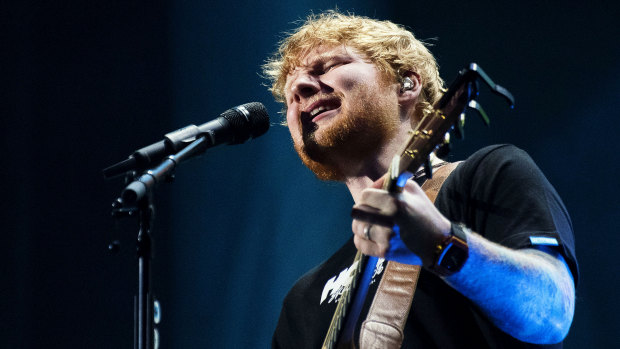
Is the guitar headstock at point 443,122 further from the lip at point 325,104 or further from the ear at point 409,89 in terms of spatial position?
the ear at point 409,89

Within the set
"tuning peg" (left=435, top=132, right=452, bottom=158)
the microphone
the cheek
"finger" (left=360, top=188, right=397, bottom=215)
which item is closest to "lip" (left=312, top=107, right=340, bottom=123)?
the cheek

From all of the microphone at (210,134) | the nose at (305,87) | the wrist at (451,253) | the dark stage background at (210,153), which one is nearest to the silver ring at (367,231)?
the wrist at (451,253)

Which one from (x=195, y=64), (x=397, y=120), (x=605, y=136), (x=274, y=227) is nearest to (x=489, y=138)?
(x=605, y=136)

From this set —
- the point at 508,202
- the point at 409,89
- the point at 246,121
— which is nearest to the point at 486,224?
the point at 508,202

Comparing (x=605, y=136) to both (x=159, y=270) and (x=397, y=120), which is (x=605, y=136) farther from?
(x=159, y=270)

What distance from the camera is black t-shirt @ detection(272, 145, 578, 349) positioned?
1.41m

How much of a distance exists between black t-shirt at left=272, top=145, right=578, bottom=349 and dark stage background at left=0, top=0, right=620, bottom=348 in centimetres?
129

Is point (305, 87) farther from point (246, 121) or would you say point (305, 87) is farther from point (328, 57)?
point (246, 121)

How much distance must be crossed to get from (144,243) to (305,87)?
96 cm

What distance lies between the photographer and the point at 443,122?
1194 mm

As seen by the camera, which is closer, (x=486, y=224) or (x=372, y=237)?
(x=372, y=237)

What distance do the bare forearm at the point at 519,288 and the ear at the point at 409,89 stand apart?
1.02 m

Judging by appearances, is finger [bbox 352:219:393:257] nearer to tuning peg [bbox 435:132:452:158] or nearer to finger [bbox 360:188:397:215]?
finger [bbox 360:188:397:215]

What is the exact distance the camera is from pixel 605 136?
106 inches
